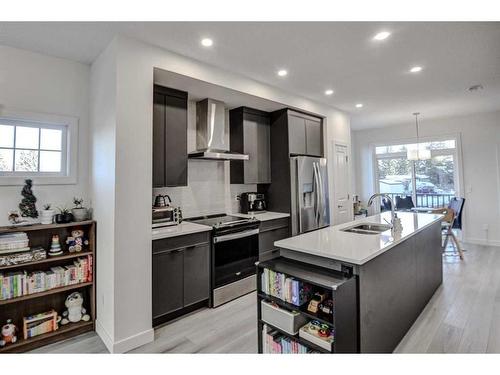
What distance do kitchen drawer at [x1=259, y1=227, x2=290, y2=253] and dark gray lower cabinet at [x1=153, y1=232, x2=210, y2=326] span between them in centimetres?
→ 84

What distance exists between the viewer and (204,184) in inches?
144

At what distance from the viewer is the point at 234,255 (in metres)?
3.14

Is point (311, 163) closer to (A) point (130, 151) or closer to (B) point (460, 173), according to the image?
(A) point (130, 151)

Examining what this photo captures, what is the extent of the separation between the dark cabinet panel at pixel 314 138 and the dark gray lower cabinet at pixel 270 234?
1.27 meters

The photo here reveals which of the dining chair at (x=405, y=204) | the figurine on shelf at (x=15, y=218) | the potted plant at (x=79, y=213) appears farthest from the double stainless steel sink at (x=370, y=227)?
the dining chair at (x=405, y=204)

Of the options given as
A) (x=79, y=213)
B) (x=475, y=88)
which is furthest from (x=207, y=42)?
(x=475, y=88)

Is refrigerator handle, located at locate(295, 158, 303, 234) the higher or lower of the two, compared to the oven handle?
higher

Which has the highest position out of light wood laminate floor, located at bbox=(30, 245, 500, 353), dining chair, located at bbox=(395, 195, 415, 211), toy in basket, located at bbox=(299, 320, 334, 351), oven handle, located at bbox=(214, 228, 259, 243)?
dining chair, located at bbox=(395, 195, 415, 211)

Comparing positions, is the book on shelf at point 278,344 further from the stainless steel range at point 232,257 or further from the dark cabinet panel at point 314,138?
the dark cabinet panel at point 314,138

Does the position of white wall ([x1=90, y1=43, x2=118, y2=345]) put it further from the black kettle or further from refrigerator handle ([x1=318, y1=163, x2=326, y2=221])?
refrigerator handle ([x1=318, y1=163, x2=326, y2=221])

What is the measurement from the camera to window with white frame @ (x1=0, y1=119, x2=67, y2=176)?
2412mm

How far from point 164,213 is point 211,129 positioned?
48.3 inches

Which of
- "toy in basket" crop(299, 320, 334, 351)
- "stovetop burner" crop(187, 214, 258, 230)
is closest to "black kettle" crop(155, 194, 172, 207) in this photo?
"stovetop burner" crop(187, 214, 258, 230)

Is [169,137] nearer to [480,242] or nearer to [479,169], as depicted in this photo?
[479,169]
